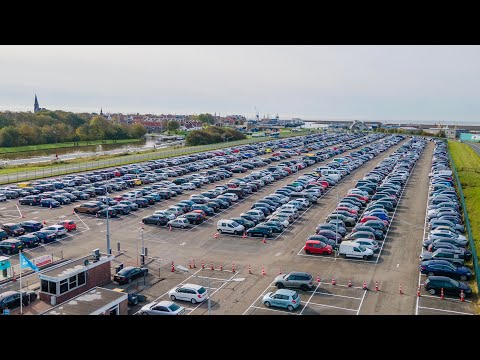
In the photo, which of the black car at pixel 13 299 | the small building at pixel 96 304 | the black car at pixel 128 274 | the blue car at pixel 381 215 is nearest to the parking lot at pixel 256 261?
the black car at pixel 128 274

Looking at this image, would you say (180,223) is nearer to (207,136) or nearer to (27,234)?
(27,234)

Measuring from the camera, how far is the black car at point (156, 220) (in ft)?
92.7

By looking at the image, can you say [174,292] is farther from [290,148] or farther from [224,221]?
[290,148]

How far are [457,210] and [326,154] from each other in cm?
3750

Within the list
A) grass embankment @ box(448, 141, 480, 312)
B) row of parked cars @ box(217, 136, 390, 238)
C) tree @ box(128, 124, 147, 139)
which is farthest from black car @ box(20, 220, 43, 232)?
tree @ box(128, 124, 147, 139)

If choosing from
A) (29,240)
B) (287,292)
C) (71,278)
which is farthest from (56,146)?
(287,292)

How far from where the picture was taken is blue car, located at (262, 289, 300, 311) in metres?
16.3

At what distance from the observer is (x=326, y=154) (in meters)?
66.3

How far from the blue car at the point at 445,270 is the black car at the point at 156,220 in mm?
15456

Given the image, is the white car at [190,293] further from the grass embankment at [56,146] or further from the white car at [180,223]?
the grass embankment at [56,146]

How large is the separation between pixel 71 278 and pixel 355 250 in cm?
1285

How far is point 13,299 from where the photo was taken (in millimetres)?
16469
